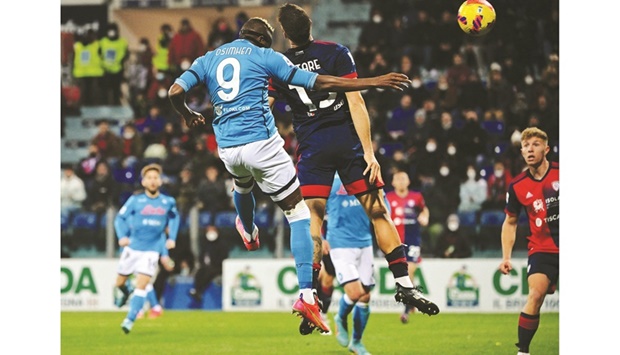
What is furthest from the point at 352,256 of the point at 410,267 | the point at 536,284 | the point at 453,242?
the point at 453,242

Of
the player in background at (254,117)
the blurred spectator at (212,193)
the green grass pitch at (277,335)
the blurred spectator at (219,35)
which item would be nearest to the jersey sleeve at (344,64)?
the player in background at (254,117)

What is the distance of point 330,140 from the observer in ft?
21.1

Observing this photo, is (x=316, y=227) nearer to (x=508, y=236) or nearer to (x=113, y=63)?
(x=508, y=236)

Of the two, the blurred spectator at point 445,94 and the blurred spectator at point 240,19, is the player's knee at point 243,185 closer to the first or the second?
the blurred spectator at point 445,94

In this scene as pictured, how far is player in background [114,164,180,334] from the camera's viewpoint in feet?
35.7

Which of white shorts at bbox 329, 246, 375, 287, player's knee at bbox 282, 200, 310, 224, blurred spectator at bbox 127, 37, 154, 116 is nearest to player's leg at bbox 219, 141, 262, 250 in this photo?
player's knee at bbox 282, 200, 310, 224

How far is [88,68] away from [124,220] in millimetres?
4310

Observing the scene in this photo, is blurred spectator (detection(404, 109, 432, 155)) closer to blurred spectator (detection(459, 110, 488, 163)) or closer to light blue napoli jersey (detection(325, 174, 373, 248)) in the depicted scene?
blurred spectator (detection(459, 110, 488, 163))

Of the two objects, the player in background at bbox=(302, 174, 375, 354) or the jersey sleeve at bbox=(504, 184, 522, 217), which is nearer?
the jersey sleeve at bbox=(504, 184, 522, 217)

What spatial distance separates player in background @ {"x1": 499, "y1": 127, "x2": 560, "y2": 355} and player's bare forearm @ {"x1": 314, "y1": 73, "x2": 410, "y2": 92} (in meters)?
1.79
